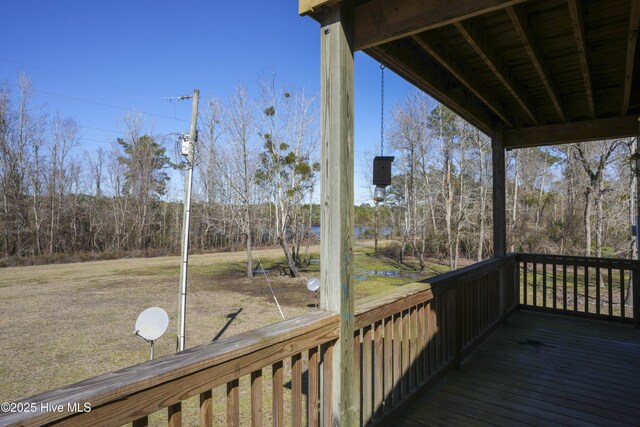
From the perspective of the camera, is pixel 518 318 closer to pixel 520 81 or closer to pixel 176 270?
pixel 520 81

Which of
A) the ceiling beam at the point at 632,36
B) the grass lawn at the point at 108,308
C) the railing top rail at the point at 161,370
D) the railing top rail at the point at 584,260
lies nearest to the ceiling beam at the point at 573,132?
the ceiling beam at the point at 632,36

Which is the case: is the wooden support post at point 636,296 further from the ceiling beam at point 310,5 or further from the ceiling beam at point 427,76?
the ceiling beam at point 310,5

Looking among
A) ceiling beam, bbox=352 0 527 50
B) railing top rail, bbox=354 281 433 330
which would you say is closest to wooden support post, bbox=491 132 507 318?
railing top rail, bbox=354 281 433 330

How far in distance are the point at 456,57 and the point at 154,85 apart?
55.8 ft

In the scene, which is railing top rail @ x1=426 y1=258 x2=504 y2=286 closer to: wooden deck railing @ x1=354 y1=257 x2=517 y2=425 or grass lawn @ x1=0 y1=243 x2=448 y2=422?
wooden deck railing @ x1=354 y1=257 x2=517 y2=425

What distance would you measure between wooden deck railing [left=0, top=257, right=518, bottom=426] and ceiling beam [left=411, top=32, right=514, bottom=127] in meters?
1.61

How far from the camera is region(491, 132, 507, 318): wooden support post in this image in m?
4.03

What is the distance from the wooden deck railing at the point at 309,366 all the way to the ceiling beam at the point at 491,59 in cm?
163

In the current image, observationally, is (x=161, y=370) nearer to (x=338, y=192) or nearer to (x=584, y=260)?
(x=338, y=192)

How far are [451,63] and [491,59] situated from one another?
0.27 meters

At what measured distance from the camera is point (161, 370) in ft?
3.13

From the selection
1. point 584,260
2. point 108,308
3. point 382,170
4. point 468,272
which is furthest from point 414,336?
point 108,308

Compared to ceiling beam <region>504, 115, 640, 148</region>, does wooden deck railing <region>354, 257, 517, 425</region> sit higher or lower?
lower

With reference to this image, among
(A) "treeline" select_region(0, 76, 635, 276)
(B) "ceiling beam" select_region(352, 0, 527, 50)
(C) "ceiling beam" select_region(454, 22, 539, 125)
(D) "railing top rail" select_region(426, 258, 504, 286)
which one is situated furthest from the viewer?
(A) "treeline" select_region(0, 76, 635, 276)
